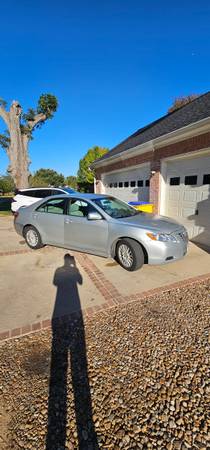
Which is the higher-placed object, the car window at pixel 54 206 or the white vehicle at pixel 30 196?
the white vehicle at pixel 30 196

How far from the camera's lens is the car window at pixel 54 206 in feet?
15.4

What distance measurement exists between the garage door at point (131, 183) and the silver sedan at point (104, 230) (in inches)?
164

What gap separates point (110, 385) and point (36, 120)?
16.7 metres

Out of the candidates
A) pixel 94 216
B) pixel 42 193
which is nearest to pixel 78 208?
pixel 94 216

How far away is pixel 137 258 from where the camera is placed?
369 cm

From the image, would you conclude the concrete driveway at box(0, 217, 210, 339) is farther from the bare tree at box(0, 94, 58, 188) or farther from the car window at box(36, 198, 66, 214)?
the bare tree at box(0, 94, 58, 188)

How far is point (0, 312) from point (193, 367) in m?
2.48

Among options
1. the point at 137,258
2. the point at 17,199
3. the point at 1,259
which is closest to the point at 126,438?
the point at 137,258

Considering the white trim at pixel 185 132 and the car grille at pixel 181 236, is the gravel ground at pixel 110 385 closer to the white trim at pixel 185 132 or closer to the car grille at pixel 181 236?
the car grille at pixel 181 236

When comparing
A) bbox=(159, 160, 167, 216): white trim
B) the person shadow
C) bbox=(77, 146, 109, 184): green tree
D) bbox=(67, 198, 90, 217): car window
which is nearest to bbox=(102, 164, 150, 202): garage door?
bbox=(159, 160, 167, 216): white trim

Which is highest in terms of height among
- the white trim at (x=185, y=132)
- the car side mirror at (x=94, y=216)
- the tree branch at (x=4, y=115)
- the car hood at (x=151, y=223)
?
the tree branch at (x=4, y=115)

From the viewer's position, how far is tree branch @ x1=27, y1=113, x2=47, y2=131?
1447 centimetres

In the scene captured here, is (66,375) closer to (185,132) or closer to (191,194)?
(191,194)

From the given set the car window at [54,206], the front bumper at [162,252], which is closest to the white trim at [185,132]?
the front bumper at [162,252]
